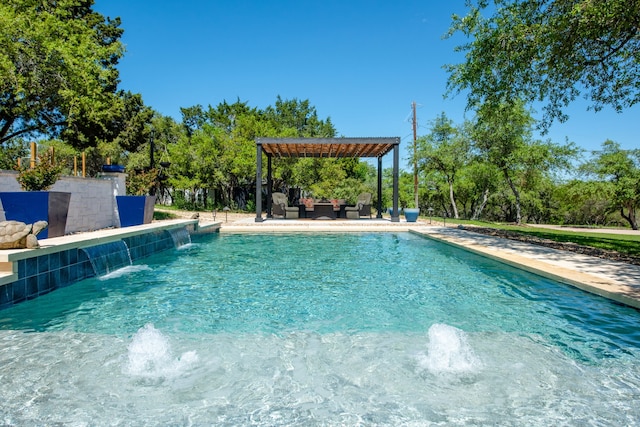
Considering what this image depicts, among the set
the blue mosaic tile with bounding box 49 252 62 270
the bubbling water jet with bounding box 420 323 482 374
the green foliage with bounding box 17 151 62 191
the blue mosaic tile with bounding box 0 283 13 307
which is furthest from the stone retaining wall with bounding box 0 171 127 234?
the bubbling water jet with bounding box 420 323 482 374

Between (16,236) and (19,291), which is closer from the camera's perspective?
(19,291)

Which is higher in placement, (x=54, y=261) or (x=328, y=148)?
(x=328, y=148)

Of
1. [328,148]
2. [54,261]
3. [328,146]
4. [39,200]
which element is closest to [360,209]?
[328,148]

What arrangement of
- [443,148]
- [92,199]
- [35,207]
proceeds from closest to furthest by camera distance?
[35,207] < [92,199] < [443,148]

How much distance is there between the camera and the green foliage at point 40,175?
6168 mm

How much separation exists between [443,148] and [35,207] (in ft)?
62.9

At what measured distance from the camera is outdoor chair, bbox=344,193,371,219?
16.3m

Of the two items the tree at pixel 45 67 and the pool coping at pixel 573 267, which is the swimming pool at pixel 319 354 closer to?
the pool coping at pixel 573 267

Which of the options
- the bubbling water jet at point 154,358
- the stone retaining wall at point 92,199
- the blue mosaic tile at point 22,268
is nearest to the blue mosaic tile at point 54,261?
the blue mosaic tile at point 22,268

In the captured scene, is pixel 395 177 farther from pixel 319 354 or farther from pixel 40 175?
pixel 319 354

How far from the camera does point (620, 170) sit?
67.4 ft

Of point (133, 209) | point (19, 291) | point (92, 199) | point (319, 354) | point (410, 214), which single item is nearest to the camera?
point (319, 354)

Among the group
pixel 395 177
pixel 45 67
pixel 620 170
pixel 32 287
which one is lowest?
pixel 32 287

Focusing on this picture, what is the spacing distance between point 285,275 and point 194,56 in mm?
21378
